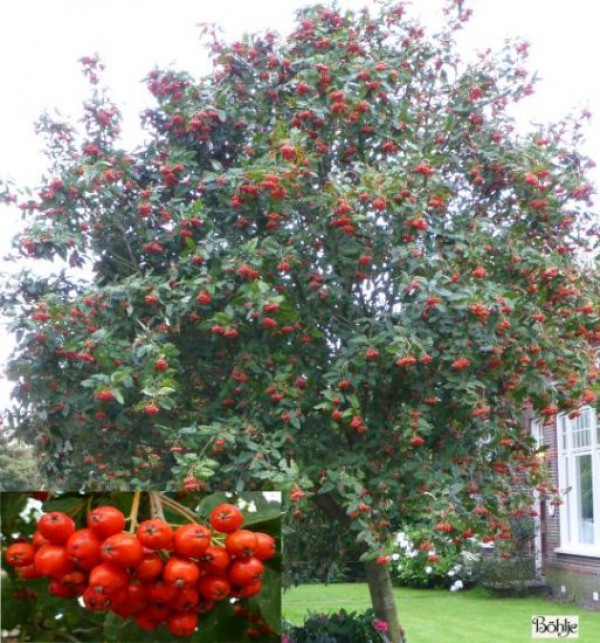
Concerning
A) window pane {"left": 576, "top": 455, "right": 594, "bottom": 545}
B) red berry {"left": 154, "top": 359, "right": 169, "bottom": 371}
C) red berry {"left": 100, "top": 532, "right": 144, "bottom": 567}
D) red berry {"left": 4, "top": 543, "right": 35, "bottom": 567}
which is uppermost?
red berry {"left": 154, "top": 359, "right": 169, "bottom": 371}

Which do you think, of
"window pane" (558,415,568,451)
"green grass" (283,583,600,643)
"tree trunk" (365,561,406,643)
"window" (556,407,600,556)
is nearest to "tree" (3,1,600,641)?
"tree trunk" (365,561,406,643)

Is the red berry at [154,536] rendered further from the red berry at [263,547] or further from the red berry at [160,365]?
the red berry at [160,365]

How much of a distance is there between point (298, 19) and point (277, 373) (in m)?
3.34

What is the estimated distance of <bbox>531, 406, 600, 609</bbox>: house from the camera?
45.9 feet

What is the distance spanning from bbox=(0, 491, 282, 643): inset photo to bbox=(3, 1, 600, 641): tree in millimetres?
3388

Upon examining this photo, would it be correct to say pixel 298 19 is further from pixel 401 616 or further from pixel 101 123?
pixel 401 616

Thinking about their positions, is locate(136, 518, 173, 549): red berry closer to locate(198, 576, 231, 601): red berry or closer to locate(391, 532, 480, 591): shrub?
locate(198, 576, 231, 601): red berry

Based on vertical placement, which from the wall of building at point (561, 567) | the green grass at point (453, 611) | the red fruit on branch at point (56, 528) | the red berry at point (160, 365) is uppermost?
the red berry at point (160, 365)

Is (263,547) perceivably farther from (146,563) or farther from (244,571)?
(146,563)

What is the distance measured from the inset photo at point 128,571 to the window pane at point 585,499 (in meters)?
13.1

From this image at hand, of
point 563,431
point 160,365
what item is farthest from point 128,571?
point 563,431

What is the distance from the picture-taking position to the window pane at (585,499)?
14414 millimetres

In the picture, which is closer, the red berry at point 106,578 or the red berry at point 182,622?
the red berry at point 106,578

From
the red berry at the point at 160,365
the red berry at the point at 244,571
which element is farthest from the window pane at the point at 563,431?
the red berry at the point at 244,571
